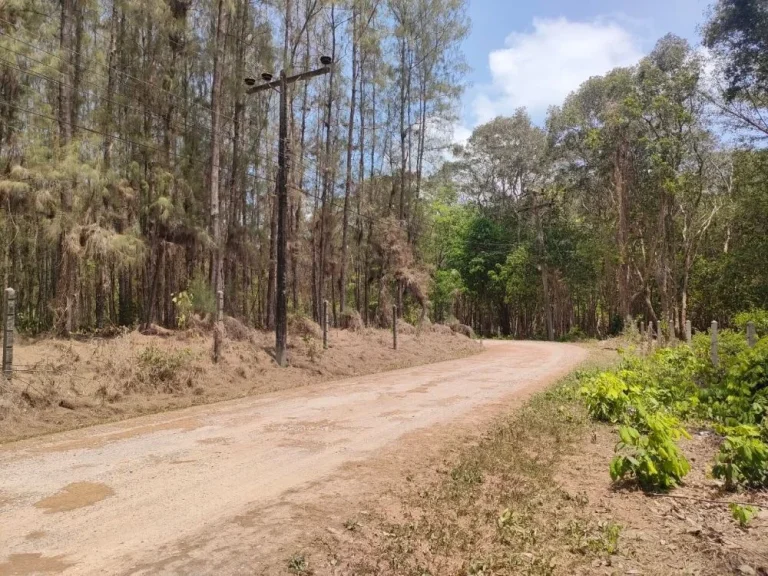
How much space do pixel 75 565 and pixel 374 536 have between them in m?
1.95

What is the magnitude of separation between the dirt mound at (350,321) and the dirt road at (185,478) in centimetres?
1162

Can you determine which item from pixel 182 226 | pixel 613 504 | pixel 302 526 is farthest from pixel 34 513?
pixel 182 226

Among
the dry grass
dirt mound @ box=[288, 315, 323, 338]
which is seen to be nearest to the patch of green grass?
the dry grass

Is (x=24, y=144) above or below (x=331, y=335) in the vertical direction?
above

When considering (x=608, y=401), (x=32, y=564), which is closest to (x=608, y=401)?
(x=608, y=401)

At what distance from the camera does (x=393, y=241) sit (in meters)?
27.1

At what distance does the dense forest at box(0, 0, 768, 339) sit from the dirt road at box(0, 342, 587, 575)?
8.35 m

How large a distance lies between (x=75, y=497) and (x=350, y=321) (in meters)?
17.6

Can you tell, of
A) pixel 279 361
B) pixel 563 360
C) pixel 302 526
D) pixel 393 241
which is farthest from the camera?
pixel 393 241

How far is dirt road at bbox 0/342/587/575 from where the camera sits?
11.6ft

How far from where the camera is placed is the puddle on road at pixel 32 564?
324cm

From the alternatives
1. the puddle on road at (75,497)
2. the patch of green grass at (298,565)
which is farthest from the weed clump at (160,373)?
the patch of green grass at (298,565)

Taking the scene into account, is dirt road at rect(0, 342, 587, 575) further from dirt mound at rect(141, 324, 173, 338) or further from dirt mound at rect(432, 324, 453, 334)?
dirt mound at rect(432, 324, 453, 334)

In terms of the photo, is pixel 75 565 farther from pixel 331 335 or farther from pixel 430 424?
pixel 331 335
